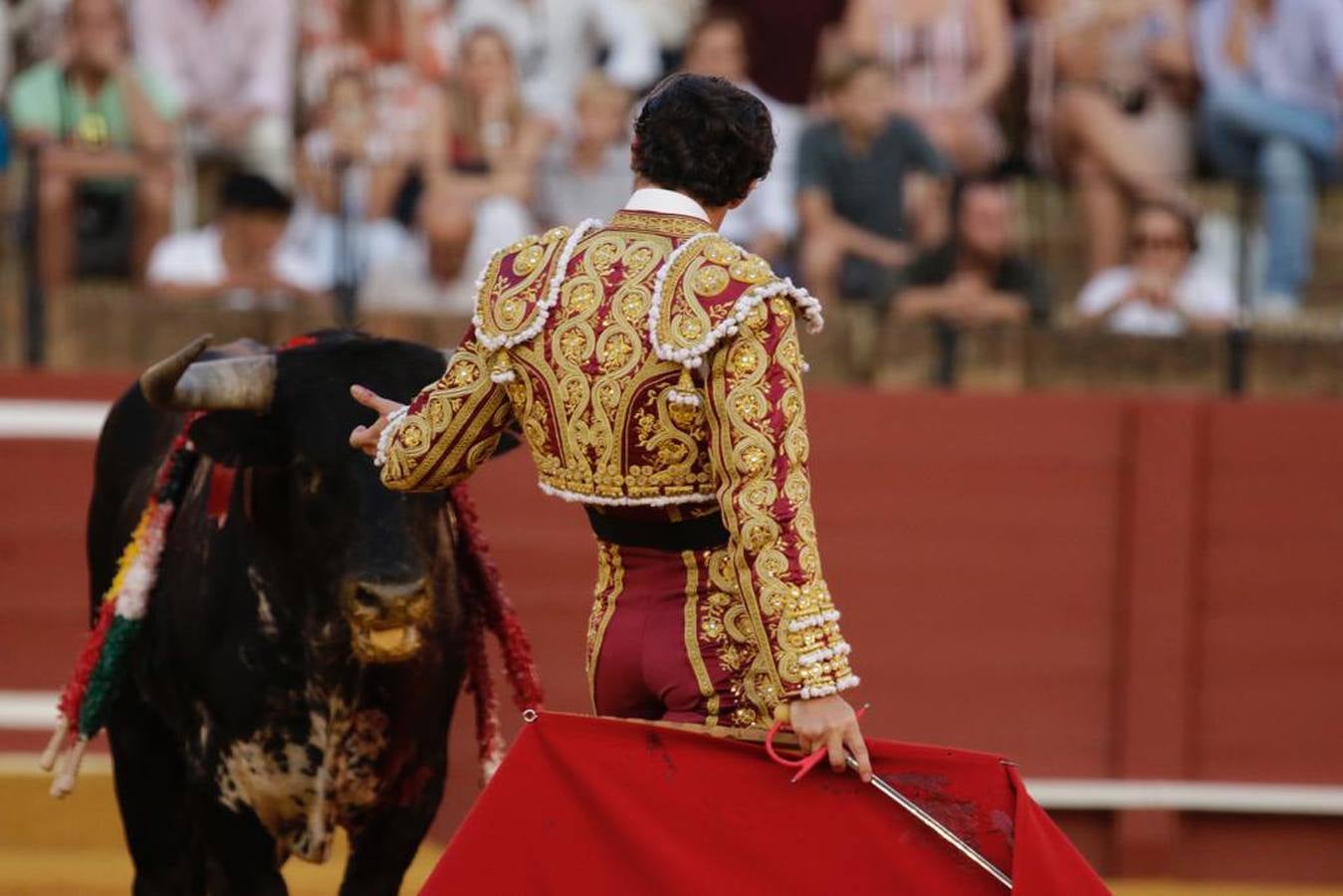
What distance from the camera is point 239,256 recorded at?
20.7 ft

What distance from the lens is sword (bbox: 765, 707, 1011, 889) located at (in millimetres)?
2797

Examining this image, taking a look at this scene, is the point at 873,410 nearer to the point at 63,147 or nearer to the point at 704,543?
the point at 63,147

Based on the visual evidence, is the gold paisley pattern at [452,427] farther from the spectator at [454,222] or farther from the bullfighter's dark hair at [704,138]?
the spectator at [454,222]

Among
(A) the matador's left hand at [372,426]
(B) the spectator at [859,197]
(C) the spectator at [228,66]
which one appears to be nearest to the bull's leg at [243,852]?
(A) the matador's left hand at [372,426]

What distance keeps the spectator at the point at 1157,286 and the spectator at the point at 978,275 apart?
0.16 metres

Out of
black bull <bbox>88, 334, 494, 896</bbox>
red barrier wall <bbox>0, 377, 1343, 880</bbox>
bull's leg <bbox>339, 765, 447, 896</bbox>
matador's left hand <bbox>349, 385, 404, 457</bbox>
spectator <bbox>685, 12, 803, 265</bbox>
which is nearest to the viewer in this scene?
matador's left hand <bbox>349, 385, 404, 457</bbox>

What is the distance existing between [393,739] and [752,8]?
13.4 feet

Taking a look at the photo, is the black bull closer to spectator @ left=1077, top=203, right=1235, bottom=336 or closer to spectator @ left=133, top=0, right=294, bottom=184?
spectator @ left=1077, top=203, right=1235, bottom=336

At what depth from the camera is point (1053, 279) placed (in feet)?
20.6

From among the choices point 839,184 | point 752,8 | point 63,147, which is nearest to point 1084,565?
point 839,184

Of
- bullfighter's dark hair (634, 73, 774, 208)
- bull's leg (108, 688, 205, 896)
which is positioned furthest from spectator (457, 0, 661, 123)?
bullfighter's dark hair (634, 73, 774, 208)

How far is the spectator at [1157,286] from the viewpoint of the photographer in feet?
20.4

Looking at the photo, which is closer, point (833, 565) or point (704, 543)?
point (704, 543)

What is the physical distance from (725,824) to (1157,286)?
12.3 ft
